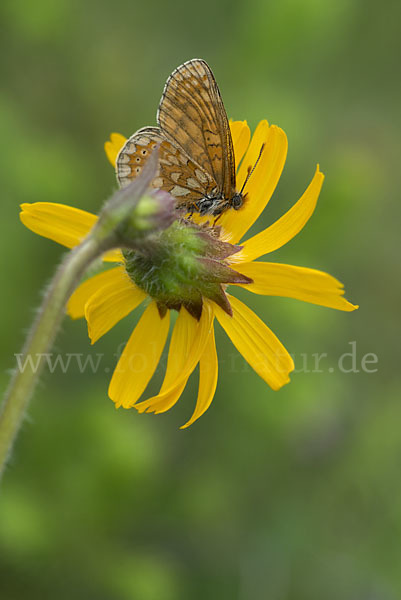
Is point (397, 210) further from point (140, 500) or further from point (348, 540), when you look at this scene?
point (140, 500)

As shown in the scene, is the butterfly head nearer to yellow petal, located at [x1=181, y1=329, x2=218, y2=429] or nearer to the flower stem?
yellow petal, located at [x1=181, y1=329, x2=218, y2=429]

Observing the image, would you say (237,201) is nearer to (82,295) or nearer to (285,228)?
(285,228)

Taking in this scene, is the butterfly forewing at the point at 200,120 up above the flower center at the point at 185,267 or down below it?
above

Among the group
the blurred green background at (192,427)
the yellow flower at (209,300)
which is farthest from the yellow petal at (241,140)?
the blurred green background at (192,427)

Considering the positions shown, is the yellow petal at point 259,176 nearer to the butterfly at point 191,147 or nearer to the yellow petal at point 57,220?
the butterfly at point 191,147

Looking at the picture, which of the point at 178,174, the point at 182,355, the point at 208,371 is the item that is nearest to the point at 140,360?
the point at 182,355

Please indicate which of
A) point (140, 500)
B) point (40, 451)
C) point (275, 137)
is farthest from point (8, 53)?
point (275, 137)
